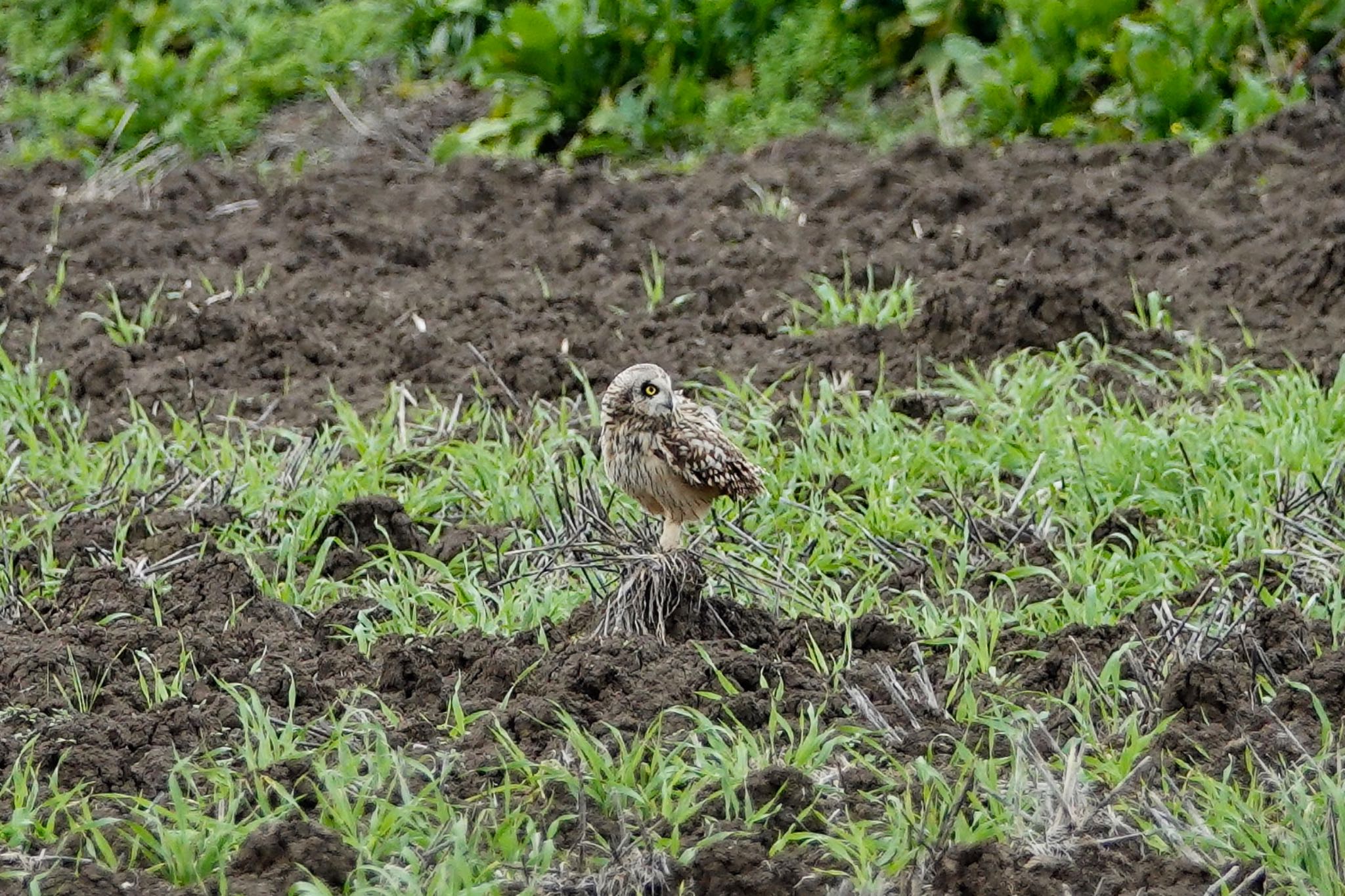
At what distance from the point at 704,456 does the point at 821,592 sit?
2.59ft

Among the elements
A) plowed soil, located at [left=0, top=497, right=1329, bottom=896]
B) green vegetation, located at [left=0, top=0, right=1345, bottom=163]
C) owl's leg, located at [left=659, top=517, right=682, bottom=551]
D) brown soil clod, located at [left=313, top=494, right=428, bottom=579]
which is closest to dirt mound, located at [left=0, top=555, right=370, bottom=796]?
plowed soil, located at [left=0, top=497, right=1329, bottom=896]

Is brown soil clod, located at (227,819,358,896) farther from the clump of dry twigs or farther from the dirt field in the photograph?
the clump of dry twigs

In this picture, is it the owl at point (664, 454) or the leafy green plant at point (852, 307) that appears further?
the leafy green plant at point (852, 307)

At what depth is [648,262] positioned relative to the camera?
27.6 ft

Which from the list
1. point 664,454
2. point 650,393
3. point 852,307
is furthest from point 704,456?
point 852,307

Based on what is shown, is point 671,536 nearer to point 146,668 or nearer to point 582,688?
point 582,688

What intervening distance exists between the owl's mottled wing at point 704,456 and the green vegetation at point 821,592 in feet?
1.24

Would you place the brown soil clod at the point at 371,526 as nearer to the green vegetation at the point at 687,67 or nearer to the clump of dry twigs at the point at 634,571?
the clump of dry twigs at the point at 634,571

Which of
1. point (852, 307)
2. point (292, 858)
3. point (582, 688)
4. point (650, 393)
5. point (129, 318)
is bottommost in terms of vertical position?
point (852, 307)

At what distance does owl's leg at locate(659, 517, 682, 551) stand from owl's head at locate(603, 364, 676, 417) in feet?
1.05

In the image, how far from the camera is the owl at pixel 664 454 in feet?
16.0

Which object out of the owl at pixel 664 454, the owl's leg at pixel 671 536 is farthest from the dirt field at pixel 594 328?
the owl at pixel 664 454

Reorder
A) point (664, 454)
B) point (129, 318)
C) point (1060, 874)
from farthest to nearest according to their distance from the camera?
point (129, 318) < point (664, 454) < point (1060, 874)

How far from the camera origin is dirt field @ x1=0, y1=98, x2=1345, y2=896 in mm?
4477
